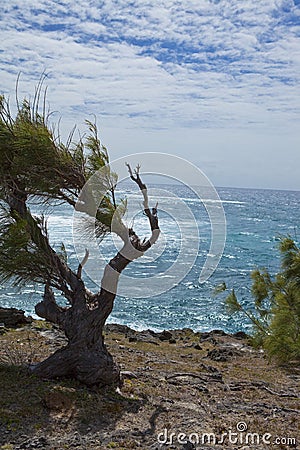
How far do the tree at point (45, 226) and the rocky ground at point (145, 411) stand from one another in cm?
46

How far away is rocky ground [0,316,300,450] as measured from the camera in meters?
5.20

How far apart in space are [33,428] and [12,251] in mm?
2073

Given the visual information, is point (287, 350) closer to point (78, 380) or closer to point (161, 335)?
point (78, 380)

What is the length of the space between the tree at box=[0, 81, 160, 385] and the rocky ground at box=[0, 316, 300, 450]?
0.46 metres

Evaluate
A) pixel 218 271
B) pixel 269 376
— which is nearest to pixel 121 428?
pixel 269 376

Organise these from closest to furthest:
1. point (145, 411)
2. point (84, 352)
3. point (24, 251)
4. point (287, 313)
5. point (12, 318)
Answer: point (145, 411) → point (24, 251) → point (84, 352) → point (287, 313) → point (12, 318)

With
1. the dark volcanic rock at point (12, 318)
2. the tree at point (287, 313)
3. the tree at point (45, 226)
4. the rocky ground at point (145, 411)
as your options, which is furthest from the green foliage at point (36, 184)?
the dark volcanic rock at point (12, 318)

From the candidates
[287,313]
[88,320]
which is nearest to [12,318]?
[88,320]

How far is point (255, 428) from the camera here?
227 inches

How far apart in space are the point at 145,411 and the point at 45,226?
2706 mm

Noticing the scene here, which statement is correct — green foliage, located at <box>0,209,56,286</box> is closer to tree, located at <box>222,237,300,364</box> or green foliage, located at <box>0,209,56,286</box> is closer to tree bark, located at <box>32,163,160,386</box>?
tree bark, located at <box>32,163,160,386</box>

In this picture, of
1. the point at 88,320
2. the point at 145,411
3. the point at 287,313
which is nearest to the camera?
the point at 145,411

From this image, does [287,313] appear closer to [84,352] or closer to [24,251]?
[84,352]

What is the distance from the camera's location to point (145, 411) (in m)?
6.08
